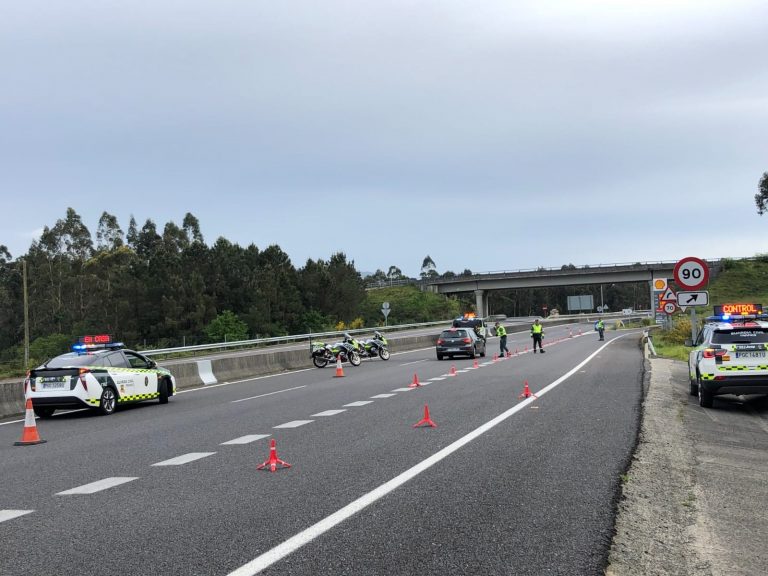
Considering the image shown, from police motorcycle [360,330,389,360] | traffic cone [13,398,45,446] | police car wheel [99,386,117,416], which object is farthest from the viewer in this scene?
police motorcycle [360,330,389,360]

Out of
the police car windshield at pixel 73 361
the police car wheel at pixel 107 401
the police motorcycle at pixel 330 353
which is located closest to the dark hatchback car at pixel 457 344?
the police motorcycle at pixel 330 353

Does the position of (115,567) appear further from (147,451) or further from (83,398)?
(83,398)

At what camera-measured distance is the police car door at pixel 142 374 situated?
1786 cm

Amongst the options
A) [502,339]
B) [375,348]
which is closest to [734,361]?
[502,339]

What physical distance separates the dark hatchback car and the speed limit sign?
17.3m

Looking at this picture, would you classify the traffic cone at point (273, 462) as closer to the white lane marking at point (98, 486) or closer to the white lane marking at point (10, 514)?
the white lane marking at point (98, 486)

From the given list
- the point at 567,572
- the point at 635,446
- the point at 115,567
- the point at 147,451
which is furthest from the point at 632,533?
the point at 147,451

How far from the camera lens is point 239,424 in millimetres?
13836

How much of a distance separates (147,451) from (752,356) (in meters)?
10.4

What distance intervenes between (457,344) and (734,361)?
20976 millimetres

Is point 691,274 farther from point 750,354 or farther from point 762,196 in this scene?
point 762,196

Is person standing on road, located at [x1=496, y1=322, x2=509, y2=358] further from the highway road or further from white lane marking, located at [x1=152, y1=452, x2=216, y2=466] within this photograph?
white lane marking, located at [x1=152, y1=452, x2=216, y2=466]

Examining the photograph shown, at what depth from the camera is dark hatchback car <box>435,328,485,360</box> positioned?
3512 centimetres

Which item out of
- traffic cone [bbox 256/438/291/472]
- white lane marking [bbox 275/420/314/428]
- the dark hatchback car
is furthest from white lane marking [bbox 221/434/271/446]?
the dark hatchback car
